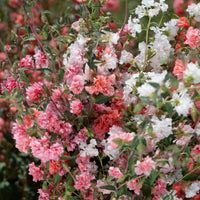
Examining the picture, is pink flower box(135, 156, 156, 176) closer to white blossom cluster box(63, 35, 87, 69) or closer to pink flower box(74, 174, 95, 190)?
pink flower box(74, 174, 95, 190)

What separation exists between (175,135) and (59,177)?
0.29 meters

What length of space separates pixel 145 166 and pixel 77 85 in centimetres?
22

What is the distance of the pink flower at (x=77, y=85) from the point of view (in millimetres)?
622

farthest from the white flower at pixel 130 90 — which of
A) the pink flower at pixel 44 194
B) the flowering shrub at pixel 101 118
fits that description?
the pink flower at pixel 44 194

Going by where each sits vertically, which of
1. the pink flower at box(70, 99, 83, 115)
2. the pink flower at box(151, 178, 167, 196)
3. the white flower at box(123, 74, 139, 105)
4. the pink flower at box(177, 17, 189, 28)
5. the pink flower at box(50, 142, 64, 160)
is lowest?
the pink flower at box(151, 178, 167, 196)

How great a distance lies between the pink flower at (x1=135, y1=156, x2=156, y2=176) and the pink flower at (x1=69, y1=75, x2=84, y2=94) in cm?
20

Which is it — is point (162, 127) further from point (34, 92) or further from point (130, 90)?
point (34, 92)

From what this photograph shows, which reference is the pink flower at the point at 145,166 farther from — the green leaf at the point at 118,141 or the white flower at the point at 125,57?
the white flower at the point at 125,57

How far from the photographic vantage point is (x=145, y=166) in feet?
1.87

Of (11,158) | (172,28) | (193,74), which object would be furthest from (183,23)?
(11,158)

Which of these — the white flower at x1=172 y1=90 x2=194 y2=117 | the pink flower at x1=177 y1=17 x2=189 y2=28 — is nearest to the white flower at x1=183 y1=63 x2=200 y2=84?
the white flower at x1=172 y1=90 x2=194 y2=117

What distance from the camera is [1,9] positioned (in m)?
1.12

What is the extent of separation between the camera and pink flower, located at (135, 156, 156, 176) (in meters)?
0.57

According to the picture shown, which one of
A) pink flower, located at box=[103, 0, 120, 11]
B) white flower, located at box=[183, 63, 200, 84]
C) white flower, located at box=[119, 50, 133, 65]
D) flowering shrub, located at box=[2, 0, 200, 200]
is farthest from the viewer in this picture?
pink flower, located at box=[103, 0, 120, 11]
